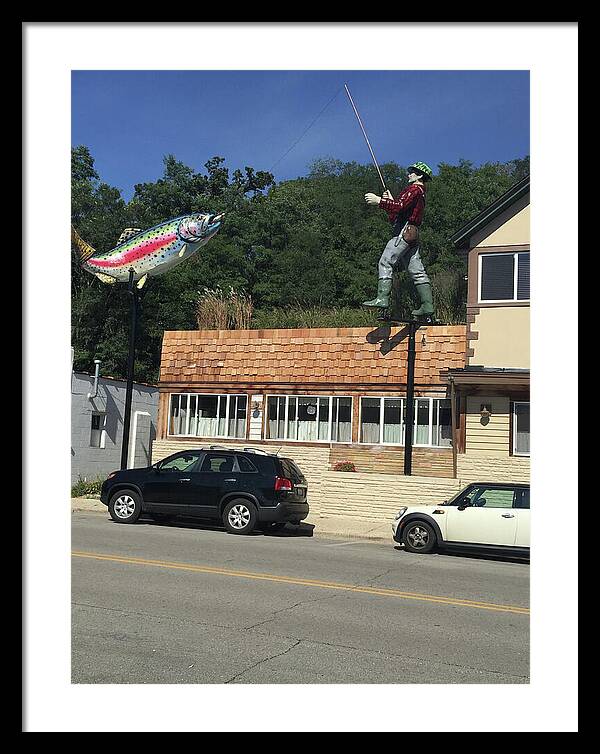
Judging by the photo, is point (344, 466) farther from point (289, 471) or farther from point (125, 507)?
point (125, 507)

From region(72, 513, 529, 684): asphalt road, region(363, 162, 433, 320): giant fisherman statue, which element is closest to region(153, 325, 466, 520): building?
region(363, 162, 433, 320): giant fisherman statue

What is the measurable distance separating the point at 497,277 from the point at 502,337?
5.25 feet

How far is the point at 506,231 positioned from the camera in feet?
70.7

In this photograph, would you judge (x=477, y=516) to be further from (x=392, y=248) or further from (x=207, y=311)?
(x=207, y=311)

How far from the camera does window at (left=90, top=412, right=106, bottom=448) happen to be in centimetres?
2530

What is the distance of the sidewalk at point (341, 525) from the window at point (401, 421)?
398cm

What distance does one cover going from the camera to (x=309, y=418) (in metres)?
A: 23.7

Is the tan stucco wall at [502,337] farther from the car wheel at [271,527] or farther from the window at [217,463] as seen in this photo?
the window at [217,463]

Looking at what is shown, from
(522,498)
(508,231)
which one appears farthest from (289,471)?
(508,231)

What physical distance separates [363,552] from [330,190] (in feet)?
113

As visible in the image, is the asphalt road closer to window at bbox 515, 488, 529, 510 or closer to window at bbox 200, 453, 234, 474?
window at bbox 515, 488, 529, 510

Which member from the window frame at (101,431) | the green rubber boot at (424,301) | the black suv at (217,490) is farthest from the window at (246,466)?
the window frame at (101,431)
